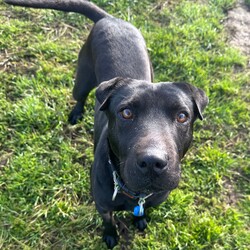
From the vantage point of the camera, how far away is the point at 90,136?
14.0 ft

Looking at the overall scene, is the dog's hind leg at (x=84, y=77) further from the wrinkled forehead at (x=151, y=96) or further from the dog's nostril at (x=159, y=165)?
the dog's nostril at (x=159, y=165)

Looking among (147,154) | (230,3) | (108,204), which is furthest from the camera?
(230,3)

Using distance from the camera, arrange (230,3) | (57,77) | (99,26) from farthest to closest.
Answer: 1. (230,3)
2. (57,77)
3. (99,26)

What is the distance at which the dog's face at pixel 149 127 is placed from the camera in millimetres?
2254

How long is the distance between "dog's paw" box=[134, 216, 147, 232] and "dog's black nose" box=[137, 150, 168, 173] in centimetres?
146

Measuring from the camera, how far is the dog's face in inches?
88.7

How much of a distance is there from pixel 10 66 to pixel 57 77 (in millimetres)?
677

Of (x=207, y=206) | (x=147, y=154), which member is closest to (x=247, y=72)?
(x=207, y=206)

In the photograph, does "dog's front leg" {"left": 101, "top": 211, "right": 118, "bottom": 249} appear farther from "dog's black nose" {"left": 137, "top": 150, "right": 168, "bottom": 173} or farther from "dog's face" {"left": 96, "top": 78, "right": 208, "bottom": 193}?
"dog's black nose" {"left": 137, "top": 150, "right": 168, "bottom": 173}

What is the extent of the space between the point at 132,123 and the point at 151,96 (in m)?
0.24

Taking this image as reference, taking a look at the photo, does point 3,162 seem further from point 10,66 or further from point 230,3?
point 230,3

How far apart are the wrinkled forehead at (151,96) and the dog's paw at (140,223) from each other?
1.40 metres

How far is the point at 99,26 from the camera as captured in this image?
3742 millimetres

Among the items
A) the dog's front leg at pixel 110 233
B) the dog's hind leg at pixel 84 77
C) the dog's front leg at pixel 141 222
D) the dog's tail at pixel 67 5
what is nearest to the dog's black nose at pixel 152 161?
the dog's front leg at pixel 110 233
